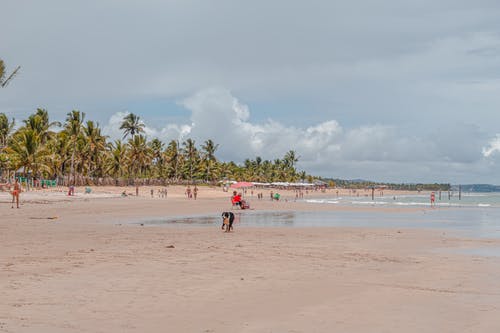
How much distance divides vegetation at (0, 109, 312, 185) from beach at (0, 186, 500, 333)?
178 ft

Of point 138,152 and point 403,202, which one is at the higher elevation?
point 138,152

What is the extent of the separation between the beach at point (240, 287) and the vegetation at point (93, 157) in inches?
2139

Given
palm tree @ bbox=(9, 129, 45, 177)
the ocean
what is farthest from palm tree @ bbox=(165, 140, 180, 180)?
the ocean

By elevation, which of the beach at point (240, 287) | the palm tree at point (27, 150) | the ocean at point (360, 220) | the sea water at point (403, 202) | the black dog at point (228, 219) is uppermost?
the palm tree at point (27, 150)

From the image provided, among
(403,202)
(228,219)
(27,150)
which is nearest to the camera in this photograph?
(228,219)

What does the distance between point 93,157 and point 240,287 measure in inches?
3623

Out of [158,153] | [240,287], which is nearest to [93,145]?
[158,153]

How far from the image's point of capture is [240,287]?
10.2 m

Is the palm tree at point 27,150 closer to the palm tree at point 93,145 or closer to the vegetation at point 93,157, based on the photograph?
the vegetation at point 93,157

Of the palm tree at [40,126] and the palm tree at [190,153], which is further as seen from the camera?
the palm tree at [190,153]

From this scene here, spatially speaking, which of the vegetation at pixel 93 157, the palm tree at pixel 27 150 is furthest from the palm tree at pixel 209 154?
the palm tree at pixel 27 150

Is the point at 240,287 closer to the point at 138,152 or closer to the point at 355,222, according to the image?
the point at 355,222

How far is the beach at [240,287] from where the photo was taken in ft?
24.6

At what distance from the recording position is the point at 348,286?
10.5 meters
